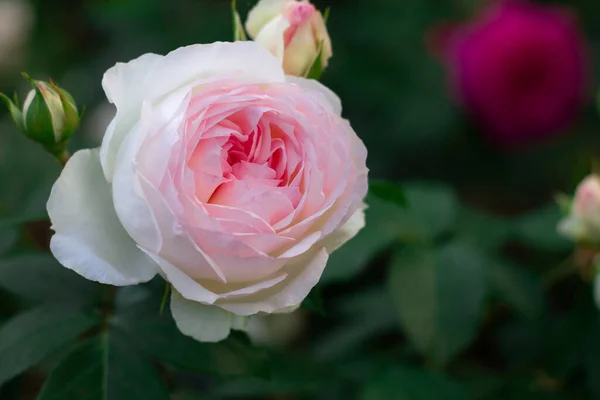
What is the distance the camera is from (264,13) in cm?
50

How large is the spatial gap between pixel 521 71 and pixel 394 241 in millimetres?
649

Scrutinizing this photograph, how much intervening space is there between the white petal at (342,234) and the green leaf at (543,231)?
1.52 feet

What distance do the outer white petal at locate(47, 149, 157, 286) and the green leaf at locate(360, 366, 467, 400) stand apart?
334 mm

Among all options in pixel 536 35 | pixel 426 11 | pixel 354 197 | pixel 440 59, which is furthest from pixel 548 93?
pixel 354 197

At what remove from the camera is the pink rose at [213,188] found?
396 mm

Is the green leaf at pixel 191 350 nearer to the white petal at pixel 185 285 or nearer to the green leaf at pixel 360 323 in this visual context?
the white petal at pixel 185 285

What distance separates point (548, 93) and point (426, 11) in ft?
1.26

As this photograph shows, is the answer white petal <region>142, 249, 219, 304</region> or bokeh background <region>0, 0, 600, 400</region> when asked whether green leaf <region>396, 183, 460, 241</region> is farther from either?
white petal <region>142, 249, 219, 304</region>

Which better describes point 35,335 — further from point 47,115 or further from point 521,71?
point 521,71

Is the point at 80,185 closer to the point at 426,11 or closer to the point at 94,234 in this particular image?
the point at 94,234

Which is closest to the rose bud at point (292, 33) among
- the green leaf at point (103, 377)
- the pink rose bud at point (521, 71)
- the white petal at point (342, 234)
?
the white petal at point (342, 234)

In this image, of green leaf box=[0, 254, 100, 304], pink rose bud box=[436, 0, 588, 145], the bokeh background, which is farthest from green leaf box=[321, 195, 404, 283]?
pink rose bud box=[436, 0, 588, 145]

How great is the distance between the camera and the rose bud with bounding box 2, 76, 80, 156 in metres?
0.46

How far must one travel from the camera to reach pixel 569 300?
3.34 ft
